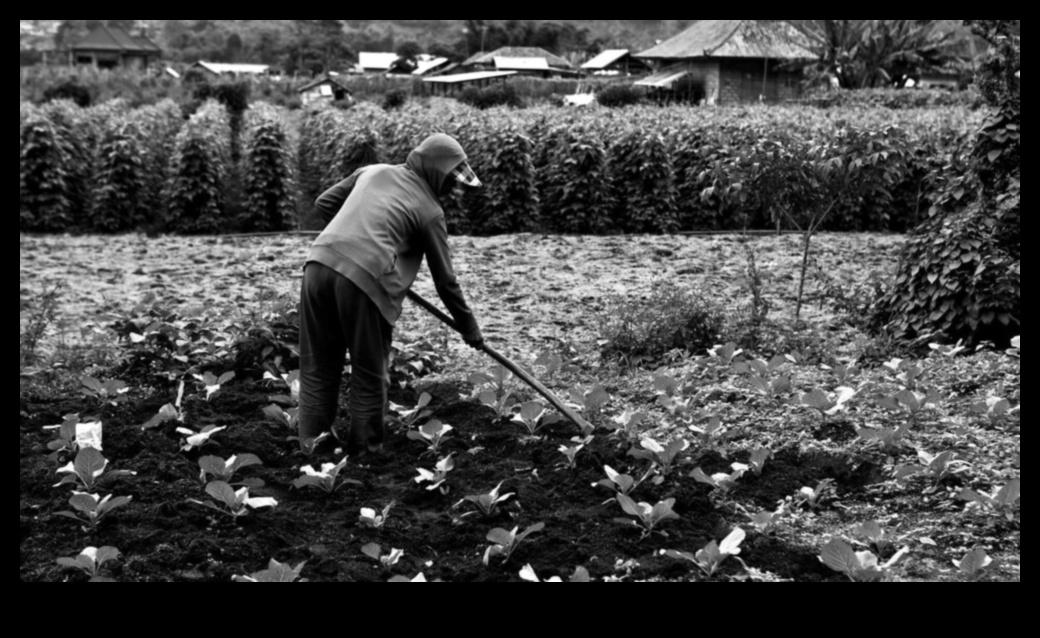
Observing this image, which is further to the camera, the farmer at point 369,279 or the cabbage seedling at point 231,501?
the farmer at point 369,279

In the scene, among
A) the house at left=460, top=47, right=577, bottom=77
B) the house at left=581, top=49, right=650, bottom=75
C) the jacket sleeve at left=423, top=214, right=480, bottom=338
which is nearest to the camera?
the jacket sleeve at left=423, top=214, right=480, bottom=338

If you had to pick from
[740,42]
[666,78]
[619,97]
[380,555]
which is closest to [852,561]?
[380,555]

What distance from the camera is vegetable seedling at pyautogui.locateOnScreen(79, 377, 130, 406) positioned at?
5.52m

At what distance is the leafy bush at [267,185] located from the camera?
1398cm

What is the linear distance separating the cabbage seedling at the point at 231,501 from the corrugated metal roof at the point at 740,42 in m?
37.8

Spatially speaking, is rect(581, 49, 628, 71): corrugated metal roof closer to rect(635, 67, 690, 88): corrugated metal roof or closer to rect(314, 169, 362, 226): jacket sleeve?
rect(635, 67, 690, 88): corrugated metal roof

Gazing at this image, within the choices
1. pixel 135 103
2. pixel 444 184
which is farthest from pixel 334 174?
pixel 135 103

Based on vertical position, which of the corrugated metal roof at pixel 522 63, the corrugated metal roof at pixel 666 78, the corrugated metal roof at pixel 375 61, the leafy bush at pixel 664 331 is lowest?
the leafy bush at pixel 664 331

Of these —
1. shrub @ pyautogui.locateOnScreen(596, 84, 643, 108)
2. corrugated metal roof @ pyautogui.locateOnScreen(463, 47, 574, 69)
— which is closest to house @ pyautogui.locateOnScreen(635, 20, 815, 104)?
shrub @ pyautogui.locateOnScreen(596, 84, 643, 108)

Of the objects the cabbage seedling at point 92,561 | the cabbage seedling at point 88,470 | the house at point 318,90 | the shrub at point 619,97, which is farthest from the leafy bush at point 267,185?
the house at point 318,90

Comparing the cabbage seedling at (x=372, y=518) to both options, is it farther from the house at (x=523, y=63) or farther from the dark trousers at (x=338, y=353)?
the house at (x=523, y=63)

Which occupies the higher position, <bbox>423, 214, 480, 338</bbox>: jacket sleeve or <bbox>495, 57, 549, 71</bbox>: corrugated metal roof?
<bbox>495, 57, 549, 71</bbox>: corrugated metal roof

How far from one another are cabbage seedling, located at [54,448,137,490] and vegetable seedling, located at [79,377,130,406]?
1256 millimetres

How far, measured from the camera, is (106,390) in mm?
5535
